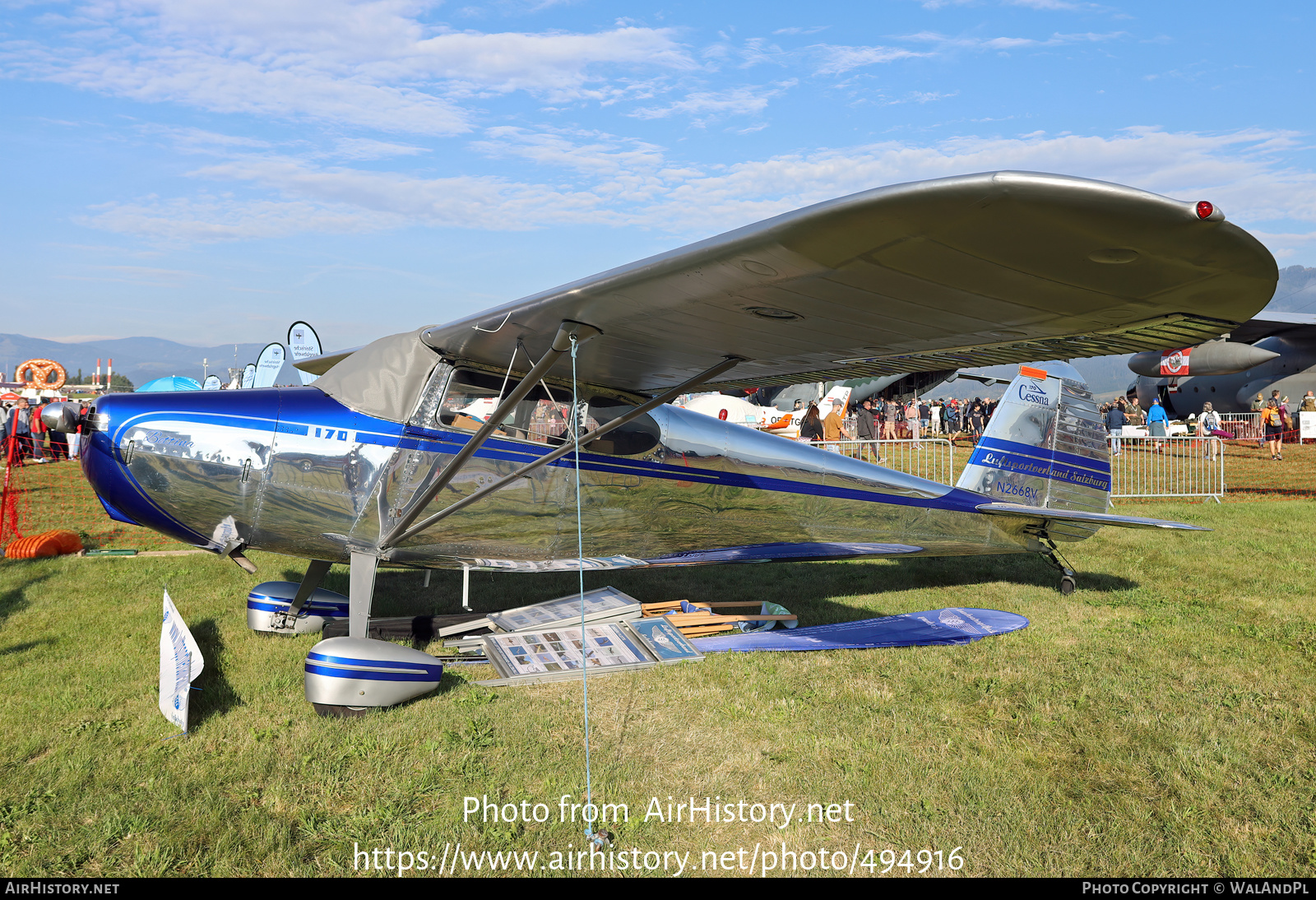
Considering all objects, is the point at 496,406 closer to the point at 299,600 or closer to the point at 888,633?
the point at 299,600

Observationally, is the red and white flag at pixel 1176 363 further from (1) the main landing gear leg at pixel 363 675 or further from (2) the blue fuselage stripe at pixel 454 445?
(1) the main landing gear leg at pixel 363 675

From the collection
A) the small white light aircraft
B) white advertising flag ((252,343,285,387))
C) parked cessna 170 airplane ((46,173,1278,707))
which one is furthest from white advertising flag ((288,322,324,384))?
parked cessna 170 airplane ((46,173,1278,707))

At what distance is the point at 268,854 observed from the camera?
2.69m

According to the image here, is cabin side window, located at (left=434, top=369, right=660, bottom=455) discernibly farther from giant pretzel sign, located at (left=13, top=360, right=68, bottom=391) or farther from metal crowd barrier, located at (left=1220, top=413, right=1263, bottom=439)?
giant pretzel sign, located at (left=13, top=360, right=68, bottom=391)

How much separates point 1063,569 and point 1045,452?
108 centimetres

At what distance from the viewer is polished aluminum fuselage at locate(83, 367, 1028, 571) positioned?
4410mm

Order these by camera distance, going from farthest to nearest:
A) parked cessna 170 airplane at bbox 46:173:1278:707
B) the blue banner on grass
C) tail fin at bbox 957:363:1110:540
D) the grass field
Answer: tail fin at bbox 957:363:1110:540 < the blue banner on grass < the grass field < parked cessna 170 airplane at bbox 46:173:1278:707

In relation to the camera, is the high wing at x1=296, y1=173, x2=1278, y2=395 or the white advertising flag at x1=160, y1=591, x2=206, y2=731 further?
the white advertising flag at x1=160, y1=591, x2=206, y2=731

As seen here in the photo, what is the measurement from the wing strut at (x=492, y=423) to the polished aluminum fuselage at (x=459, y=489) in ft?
0.25

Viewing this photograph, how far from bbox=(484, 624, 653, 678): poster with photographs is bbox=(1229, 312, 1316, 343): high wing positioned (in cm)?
2480

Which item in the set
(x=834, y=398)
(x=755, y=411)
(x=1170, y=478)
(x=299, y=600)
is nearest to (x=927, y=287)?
(x=299, y=600)

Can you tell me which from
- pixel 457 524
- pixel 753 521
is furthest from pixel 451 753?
pixel 753 521

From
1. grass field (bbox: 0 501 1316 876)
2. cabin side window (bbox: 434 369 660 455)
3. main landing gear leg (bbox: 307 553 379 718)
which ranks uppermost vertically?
cabin side window (bbox: 434 369 660 455)
